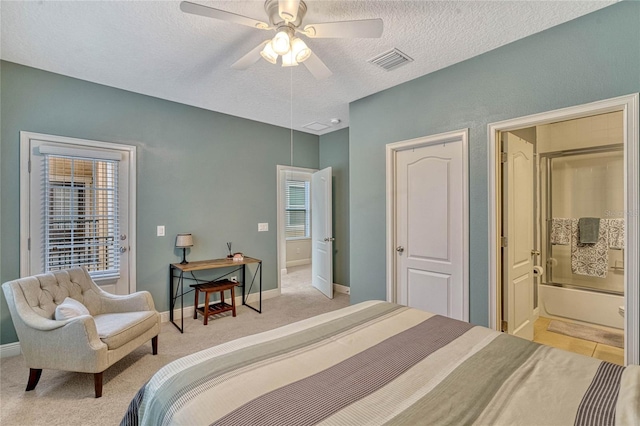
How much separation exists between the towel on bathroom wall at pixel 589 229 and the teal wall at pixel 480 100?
80.3 inches

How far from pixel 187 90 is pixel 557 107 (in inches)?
138

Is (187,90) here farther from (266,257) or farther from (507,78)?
(507,78)

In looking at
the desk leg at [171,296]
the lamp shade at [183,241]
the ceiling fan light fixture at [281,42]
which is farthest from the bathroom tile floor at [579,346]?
the desk leg at [171,296]

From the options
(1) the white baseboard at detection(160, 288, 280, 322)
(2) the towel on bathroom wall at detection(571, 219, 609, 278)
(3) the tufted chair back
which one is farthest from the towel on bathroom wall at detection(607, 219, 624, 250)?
(3) the tufted chair back

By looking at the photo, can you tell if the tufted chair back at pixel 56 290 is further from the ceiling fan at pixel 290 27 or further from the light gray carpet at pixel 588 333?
the light gray carpet at pixel 588 333

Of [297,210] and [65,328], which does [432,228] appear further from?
[297,210]

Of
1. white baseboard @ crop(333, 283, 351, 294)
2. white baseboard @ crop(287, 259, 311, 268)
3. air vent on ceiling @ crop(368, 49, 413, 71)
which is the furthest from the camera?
white baseboard @ crop(287, 259, 311, 268)

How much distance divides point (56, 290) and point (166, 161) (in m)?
1.77

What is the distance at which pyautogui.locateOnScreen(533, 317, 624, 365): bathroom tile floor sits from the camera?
8.96 feet

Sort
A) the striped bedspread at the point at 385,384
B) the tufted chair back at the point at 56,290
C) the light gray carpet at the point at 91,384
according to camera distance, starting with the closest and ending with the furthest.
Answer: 1. the striped bedspread at the point at 385,384
2. the light gray carpet at the point at 91,384
3. the tufted chair back at the point at 56,290

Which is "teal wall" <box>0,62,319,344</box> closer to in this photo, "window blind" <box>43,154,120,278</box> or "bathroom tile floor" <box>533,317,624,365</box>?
"window blind" <box>43,154,120,278</box>

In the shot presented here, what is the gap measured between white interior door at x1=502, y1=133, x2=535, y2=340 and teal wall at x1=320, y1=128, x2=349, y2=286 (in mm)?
2530

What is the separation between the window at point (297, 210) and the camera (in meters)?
7.28

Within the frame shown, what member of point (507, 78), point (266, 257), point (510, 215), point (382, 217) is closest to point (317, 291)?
point (266, 257)
